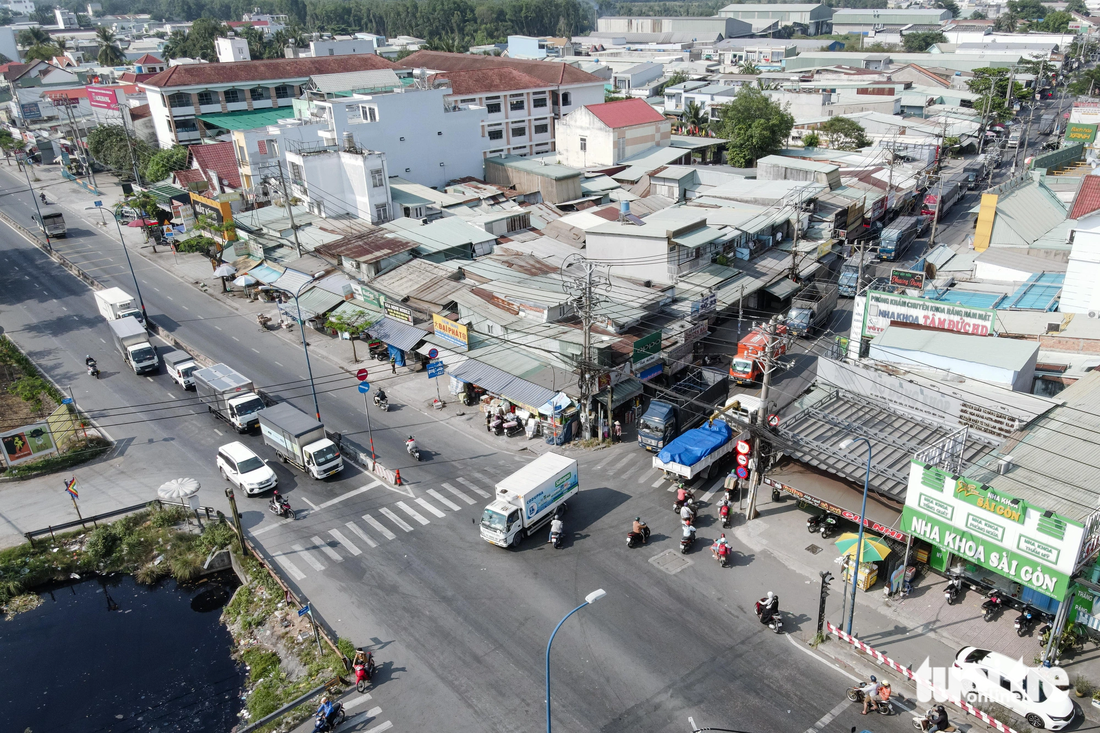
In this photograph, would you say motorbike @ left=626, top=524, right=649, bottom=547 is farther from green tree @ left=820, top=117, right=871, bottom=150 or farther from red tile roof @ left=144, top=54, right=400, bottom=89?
red tile roof @ left=144, top=54, right=400, bottom=89

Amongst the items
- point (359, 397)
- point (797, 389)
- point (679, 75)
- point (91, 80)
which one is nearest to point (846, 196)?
point (797, 389)

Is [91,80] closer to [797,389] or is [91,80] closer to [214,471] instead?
[214,471]

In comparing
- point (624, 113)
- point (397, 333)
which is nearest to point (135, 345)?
point (397, 333)

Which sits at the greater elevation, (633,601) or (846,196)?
(846,196)

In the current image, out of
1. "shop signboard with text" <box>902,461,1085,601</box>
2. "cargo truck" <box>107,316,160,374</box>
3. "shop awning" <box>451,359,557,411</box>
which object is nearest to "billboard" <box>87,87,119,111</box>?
"cargo truck" <box>107,316,160,374</box>

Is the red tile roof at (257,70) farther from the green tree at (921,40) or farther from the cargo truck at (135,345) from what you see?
the green tree at (921,40)
